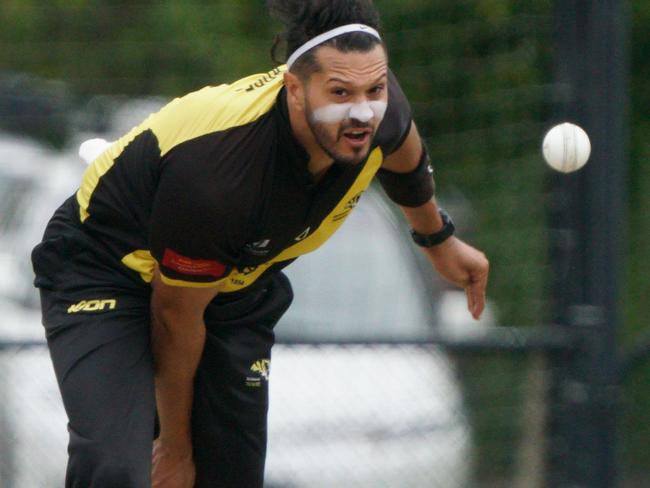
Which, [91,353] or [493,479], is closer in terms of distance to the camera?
[91,353]

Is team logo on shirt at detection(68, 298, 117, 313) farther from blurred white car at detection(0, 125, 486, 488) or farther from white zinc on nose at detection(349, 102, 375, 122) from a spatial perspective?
blurred white car at detection(0, 125, 486, 488)

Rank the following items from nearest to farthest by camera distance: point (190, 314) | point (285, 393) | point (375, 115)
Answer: point (375, 115)
point (190, 314)
point (285, 393)

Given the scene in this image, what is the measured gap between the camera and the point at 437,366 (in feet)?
19.9

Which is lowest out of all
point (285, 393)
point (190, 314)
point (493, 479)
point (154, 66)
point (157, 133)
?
point (493, 479)

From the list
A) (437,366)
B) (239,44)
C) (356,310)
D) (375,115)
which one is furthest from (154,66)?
(375,115)

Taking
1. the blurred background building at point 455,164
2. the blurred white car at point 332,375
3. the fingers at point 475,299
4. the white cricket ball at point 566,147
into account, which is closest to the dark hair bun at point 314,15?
the fingers at point 475,299

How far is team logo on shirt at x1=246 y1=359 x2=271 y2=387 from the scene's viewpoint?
446cm

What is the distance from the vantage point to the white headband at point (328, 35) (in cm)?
379

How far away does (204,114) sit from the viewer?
3.92 metres

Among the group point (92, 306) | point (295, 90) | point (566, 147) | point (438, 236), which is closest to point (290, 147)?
point (295, 90)

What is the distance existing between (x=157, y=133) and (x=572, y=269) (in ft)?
8.19

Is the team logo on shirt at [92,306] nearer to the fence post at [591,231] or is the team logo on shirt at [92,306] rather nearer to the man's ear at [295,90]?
the man's ear at [295,90]

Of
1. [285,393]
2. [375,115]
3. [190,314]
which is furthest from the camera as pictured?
[285,393]

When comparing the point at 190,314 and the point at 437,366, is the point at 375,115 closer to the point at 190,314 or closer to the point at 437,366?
the point at 190,314
